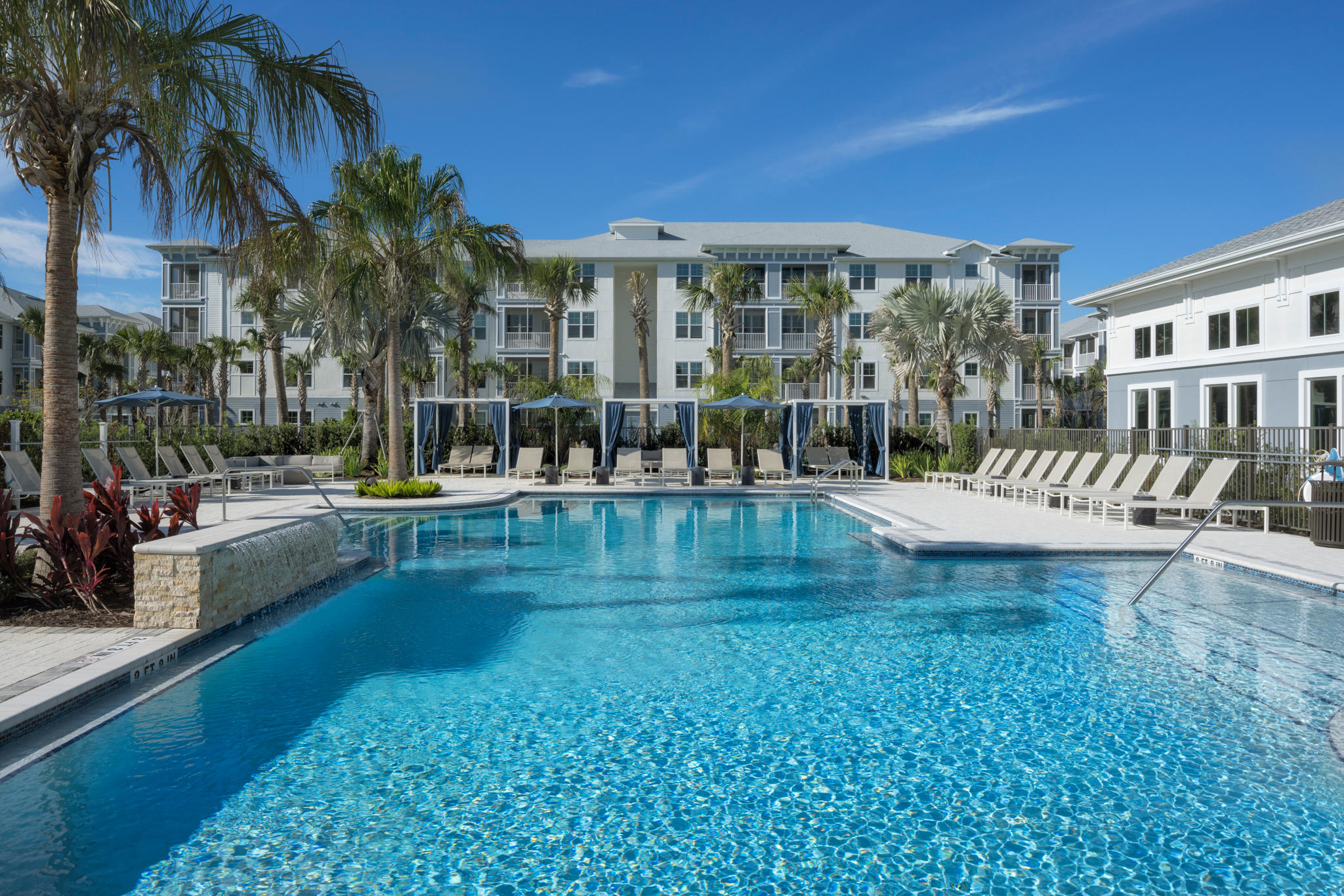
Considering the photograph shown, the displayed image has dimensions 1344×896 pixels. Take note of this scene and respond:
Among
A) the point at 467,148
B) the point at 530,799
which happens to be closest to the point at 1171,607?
the point at 530,799

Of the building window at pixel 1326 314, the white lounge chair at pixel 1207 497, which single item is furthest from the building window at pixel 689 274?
the white lounge chair at pixel 1207 497

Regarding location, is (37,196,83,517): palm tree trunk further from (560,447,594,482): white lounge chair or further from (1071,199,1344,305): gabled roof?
(1071,199,1344,305): gabled roof

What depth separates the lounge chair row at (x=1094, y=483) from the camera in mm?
12367

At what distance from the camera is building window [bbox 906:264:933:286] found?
3928 cm

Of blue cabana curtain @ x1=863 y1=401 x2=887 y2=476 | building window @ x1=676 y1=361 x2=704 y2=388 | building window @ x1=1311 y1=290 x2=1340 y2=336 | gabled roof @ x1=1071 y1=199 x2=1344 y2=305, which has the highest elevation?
gabled roof @ x1=1071 y1=199 x2=1344 y2=305

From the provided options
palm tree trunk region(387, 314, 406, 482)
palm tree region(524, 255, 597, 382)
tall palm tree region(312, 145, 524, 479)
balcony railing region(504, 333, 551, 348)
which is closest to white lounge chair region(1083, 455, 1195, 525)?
tall palm tree region(312, 145, 524, 479)

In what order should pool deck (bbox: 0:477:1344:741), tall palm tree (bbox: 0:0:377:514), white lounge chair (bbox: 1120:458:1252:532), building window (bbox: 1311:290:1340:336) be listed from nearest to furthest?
pool deck (bbox: 0:477:1344:741) → tall palm tree (bbox: 0:0:377:514) → white lounge chair (bbox: 1120:458:1252:532) → building window (bbox: 1311:290:1340:336)

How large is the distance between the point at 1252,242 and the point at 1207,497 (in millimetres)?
9513

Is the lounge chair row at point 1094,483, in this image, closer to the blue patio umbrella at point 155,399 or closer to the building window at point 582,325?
the blue patio umbrella at point 155,399

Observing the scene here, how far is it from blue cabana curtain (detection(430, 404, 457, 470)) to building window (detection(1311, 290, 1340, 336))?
20217 mm

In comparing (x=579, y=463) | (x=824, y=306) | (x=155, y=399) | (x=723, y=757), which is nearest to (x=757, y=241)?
(x=824, y=306)

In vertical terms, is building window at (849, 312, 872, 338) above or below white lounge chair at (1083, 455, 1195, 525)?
above

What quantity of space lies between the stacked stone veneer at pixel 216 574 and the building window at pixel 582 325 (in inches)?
1251

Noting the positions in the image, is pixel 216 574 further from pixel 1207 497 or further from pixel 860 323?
pixel 860 323
